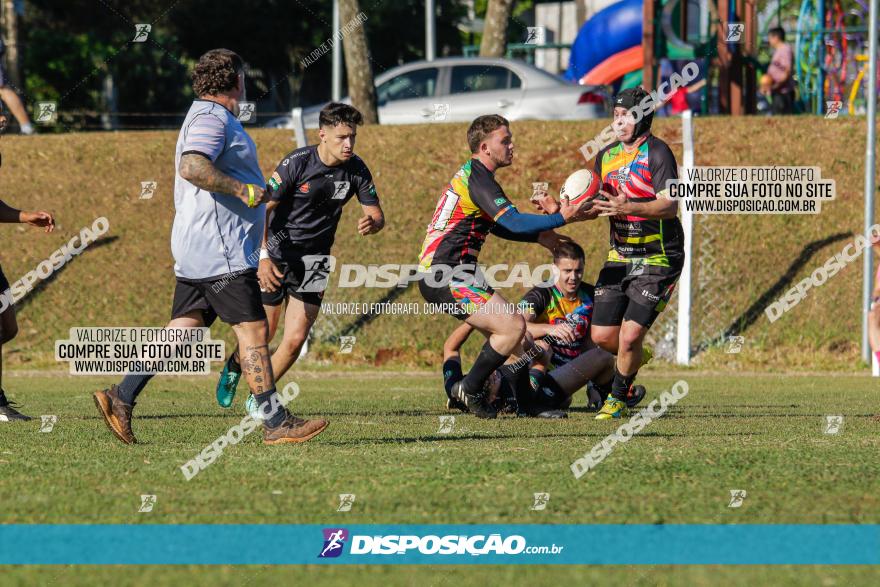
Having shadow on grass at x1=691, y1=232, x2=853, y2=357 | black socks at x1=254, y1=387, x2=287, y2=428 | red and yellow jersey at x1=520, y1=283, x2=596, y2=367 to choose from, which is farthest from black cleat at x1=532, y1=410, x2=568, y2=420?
shadow on grass at x1=691, y1=232, x2=853, y2=357

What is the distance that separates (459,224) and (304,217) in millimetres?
1248

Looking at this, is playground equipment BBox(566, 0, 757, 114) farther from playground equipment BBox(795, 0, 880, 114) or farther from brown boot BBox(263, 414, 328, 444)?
brown boot BBox(263, 414, 328, 444)

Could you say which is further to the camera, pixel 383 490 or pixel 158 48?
pixel 158 48

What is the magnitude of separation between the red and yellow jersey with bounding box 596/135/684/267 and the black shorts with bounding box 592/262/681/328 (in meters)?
0.07

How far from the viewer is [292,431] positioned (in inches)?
281

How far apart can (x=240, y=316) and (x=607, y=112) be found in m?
14.4

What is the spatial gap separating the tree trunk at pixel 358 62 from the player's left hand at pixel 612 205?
1225 centimetres

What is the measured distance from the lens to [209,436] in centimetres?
789

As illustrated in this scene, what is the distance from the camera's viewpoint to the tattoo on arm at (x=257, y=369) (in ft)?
23.2

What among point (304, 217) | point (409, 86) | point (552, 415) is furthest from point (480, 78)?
point (552, 415)

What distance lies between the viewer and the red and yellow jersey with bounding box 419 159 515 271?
869 centimetres

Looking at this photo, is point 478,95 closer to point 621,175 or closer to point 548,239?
point 621,175

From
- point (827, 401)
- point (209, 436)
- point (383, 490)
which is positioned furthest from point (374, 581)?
point (827, 401)

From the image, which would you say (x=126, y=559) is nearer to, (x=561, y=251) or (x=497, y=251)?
(x=561, y=251)
